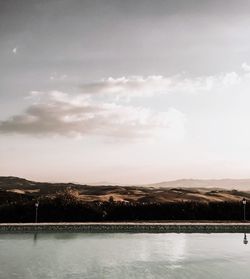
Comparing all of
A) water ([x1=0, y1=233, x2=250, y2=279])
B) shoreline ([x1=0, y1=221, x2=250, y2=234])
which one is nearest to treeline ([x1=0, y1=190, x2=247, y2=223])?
shoreline ([x1=0, y1=221, x2=250, y2=234])

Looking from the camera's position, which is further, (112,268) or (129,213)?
(129,213)

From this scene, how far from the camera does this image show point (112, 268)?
22.1 m

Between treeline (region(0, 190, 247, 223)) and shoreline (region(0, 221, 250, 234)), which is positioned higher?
treeline (region(0, 190, 247, 223))

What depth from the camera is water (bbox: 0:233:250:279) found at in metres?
21.2

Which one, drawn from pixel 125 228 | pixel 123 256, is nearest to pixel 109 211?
pixel 125 228

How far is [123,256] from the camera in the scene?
→ 25.1m

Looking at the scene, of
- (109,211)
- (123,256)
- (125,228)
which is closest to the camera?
(123,256)

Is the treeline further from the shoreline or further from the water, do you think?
the water

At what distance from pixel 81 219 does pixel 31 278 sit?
18.2 metres

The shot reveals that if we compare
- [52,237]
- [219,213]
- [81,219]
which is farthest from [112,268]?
[219,213]

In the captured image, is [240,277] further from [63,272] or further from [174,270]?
[63,272]

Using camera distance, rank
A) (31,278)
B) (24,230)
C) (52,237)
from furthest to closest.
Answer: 1. (24,230)
2. (52,237)
3. (31,278)

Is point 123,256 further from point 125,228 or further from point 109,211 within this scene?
point 109,211

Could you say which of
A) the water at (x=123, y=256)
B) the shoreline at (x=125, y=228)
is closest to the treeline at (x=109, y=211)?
the shoreline at (x=125, y=228)
